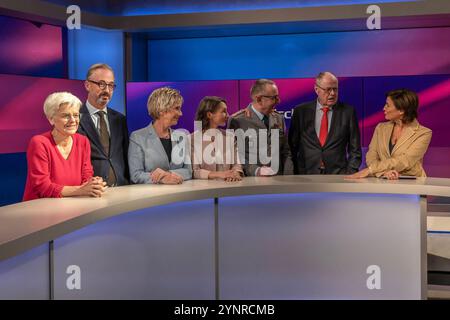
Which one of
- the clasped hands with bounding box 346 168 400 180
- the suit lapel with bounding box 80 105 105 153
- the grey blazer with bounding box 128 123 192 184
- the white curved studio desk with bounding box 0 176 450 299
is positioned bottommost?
the white curved studio desk with bounding box 0 176 450 299

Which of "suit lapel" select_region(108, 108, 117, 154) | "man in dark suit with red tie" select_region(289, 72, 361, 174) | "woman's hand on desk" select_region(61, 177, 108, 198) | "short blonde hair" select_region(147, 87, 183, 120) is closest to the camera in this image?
"woman's hand on desk" select_region(61, 177, 108, 198)

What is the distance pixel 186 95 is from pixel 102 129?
2.92 meters

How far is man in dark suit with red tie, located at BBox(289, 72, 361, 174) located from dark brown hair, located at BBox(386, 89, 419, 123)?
0.50 meters

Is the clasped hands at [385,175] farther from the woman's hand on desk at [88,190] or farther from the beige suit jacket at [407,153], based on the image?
the woman's hand on desk at [88,190]

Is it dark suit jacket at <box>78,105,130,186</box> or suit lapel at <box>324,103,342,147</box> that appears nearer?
dark suit jacket at <box>78,105,130,186</box>

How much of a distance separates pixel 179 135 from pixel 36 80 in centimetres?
284

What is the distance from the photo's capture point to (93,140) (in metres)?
3.26

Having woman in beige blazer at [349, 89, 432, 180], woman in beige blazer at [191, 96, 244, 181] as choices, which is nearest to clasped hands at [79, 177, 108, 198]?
woman in beige blazer at [191, 96, 244, 181]

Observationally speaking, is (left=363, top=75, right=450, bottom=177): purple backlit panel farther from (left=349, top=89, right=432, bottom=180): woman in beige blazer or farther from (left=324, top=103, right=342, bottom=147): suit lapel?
(left=349, top=89, right=432, bottom=180): woman in beige blazer

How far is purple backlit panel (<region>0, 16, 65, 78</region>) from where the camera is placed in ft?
19.7

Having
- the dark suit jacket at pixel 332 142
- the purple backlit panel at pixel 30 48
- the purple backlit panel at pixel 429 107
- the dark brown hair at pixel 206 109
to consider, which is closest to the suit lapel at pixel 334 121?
the dark suit jacket at pixel 332 142
